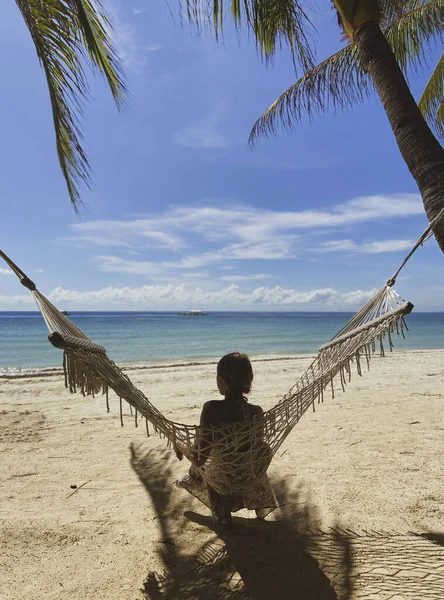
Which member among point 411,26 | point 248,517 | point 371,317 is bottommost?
point 248,517

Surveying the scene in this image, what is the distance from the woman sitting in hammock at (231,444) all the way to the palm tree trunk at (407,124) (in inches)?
37.7

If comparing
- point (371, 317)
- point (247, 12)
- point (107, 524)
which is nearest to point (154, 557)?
point (107, 524)

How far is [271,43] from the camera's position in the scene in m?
2.59

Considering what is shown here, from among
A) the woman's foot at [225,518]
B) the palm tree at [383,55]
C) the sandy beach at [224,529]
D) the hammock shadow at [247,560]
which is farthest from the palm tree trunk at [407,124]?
the woman's foot at [225,518]

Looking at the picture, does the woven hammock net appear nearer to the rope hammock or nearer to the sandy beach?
the rope hammock

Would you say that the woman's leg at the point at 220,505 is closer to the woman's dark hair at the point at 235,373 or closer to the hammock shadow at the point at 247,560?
the hammock shadow at the point at 247,560

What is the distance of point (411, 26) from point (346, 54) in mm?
470

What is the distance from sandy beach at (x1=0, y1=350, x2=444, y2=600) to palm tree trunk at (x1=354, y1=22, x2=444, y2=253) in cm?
106

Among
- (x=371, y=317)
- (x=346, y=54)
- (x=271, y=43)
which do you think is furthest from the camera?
(x=346, y=54)

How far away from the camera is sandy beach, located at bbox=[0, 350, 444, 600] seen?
115cm

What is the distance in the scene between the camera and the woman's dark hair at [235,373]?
1348 millimetres

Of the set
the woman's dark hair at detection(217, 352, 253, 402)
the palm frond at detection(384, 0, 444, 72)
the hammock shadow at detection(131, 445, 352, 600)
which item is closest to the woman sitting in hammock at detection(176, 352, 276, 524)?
the woman's dark hair at detection(217, 352, 253, 402)

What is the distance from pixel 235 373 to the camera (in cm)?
135

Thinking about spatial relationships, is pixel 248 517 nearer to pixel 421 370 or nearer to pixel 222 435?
pixel 222 435
